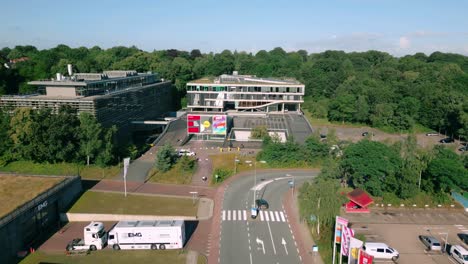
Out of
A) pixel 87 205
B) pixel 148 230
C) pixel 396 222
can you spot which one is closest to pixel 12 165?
pixel 87 205

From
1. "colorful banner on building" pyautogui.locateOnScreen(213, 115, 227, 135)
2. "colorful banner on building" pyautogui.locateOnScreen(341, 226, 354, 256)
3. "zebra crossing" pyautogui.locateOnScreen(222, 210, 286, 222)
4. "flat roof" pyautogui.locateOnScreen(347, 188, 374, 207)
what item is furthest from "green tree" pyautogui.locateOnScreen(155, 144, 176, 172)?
"colorful banner on building" pyautogui.locateOnScreen(341, 226, 354, 256)

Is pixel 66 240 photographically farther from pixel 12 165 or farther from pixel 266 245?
pixel 12 165

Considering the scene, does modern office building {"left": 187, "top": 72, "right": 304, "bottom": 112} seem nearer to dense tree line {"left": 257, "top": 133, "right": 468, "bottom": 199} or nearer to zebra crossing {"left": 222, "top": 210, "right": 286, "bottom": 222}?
dense tree line {"left": 257, "top": 133, "right": 468, "bottom": 199}

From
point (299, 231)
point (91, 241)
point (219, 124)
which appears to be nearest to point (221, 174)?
point (299, 231)

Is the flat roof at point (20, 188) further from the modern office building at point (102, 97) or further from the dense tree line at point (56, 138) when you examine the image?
the modern office building at point (102, 97)

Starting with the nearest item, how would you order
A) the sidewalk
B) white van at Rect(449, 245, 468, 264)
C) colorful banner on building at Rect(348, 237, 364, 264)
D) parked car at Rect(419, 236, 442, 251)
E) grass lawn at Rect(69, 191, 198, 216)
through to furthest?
colorful banner on building at Rect(348, 237, 364, 264) < white van at Rect(449, 245, 468, 264) < the sidewalk < parked car at Rect(419, 236, 442, 251) < grass lawn at Rect(69, 191, 198, 216)

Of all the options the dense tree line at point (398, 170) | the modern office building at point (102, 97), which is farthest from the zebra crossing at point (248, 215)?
the modern office building at point (102, 97)
